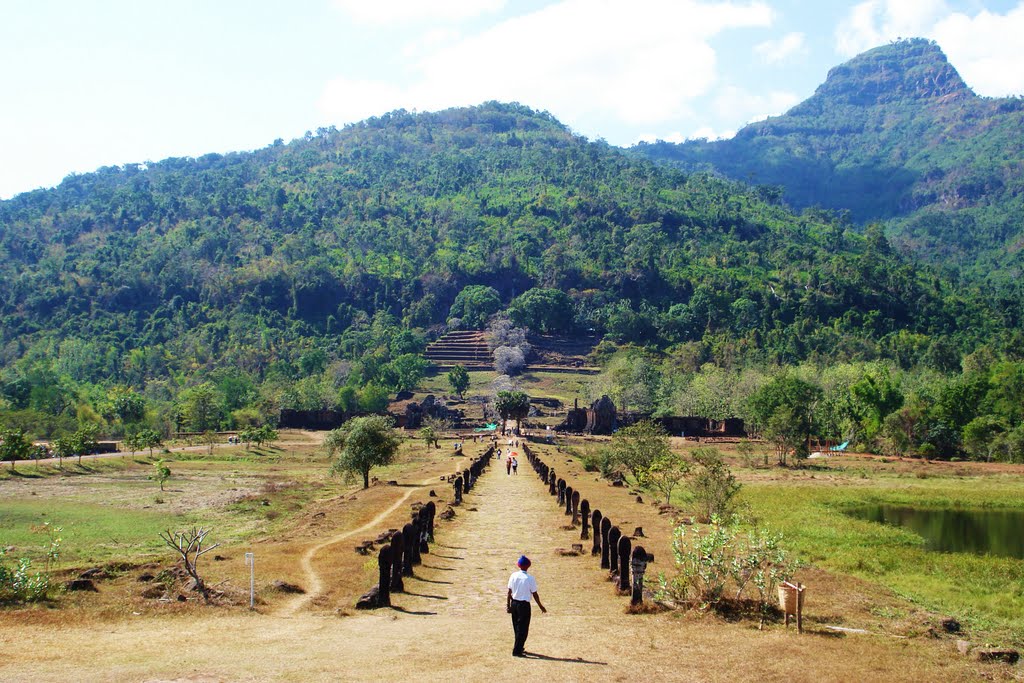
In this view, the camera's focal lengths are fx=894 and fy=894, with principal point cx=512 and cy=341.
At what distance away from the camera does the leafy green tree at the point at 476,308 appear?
620 feet

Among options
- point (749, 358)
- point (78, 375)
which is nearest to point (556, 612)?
point (749, 358)

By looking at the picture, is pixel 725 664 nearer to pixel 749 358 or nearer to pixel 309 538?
pixel 309 538

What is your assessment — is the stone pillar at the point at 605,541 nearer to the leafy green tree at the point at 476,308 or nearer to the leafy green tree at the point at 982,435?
the leafy green tree at the point at 982,435

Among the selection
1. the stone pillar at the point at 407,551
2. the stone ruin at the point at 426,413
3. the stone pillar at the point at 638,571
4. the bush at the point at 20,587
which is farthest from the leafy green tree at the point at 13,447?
the stone ruin at the point at 426,413

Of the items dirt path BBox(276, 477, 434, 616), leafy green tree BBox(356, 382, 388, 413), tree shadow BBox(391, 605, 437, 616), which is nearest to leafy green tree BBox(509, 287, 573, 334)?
leafy green tree BBox(356, 382, 388, 413)

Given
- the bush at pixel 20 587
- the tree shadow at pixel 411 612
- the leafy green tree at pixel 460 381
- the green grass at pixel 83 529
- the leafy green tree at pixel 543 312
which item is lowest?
the green grass at pixel 83 529

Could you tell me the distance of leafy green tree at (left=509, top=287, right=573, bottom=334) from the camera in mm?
180500

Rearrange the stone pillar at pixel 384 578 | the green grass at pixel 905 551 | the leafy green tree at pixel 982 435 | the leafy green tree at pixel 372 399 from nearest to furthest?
the stone pillar at pixel 384 578, the green grass at pixel 905 551, the leafy green tree at pixel 982 435, the leafy green tree at pixel 372 399

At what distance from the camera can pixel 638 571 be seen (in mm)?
17312

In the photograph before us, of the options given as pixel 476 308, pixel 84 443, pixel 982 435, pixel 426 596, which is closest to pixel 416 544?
pixel 426 596

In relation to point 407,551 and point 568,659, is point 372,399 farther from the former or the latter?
point 568,659

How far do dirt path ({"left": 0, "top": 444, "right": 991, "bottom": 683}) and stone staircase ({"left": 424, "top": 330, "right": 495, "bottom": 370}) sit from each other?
139911 millimetres

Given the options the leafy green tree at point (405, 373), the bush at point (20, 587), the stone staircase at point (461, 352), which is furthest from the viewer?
the stone staircase at point (461, 352)

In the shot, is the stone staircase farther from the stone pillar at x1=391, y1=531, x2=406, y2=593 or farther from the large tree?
the stone pillar at x1=391, y1=531, x2=406, y2=593
